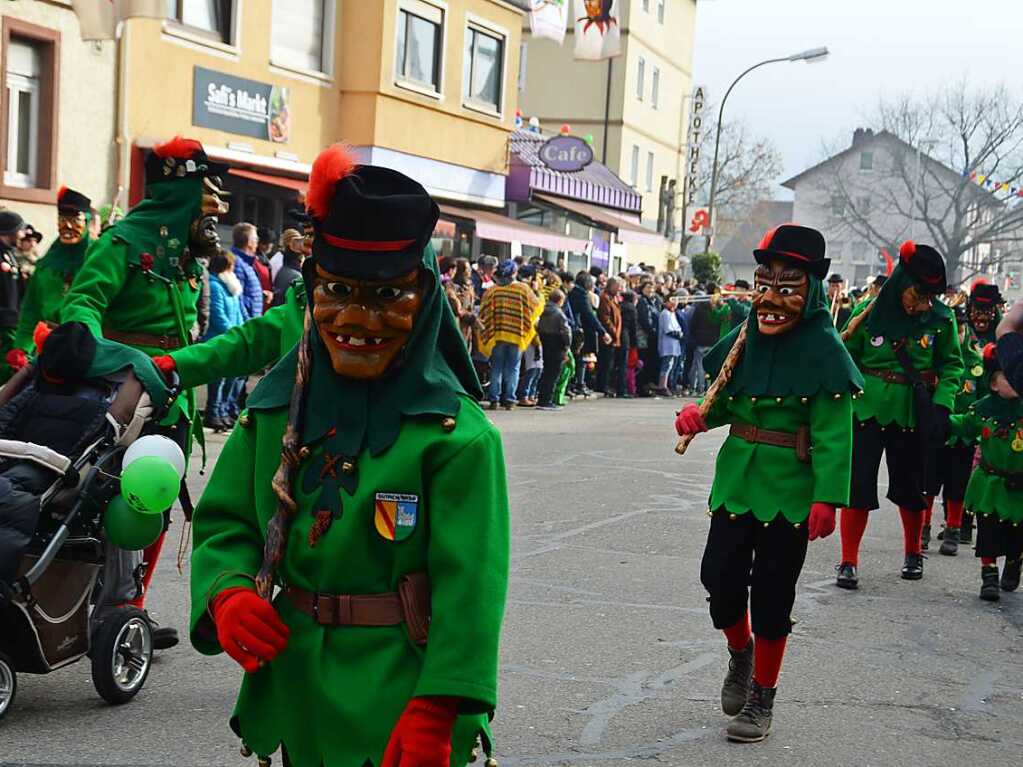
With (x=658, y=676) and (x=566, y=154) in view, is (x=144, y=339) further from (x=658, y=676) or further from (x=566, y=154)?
(x=566, y=154)

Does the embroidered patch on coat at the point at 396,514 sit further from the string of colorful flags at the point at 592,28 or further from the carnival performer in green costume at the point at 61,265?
the string of colorful flags at the point at 592,28

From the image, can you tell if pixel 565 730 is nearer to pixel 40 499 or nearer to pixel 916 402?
pixel 40 499

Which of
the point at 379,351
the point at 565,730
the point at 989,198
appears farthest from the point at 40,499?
the point at 989,198

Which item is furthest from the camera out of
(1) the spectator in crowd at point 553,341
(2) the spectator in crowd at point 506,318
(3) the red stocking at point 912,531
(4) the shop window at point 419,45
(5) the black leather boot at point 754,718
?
(4) the shop window at point 419,45

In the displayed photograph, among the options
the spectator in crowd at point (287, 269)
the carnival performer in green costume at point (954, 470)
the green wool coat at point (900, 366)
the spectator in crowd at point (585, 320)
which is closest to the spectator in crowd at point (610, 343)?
the spectator in crowd at point (585, 320)

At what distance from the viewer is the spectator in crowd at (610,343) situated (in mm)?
22781

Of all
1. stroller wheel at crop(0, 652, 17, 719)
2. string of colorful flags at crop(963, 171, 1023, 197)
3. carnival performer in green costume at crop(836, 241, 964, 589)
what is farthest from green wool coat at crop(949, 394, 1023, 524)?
string of colorful flags at crop(963, 171, 1023, 197)

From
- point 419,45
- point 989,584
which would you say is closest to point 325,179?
point 989,584

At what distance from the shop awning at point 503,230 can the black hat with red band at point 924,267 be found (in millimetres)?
17860

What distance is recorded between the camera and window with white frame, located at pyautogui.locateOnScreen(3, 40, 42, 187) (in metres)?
17.2

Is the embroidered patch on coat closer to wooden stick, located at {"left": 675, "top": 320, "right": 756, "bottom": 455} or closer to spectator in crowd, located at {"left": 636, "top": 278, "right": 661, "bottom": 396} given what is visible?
wooden stick, located at {"left": 675, "top": 320, "right": 756, "bottom": 455}

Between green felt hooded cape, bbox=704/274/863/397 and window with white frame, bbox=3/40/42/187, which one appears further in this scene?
window with white frame, bbox=3/40/42/187

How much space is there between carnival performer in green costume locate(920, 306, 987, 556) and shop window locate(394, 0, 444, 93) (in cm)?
1637

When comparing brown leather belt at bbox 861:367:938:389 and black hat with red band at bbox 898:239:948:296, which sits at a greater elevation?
black hat with red band at bbox 898:239:948:296
